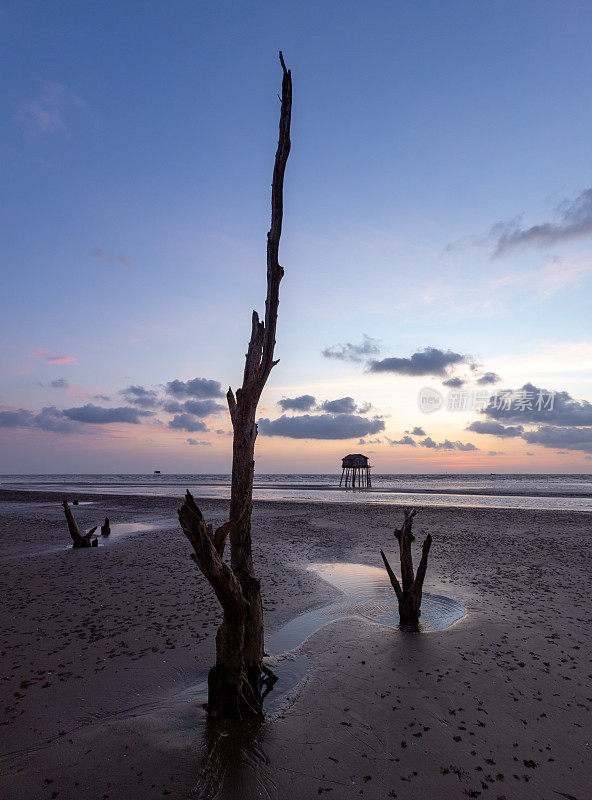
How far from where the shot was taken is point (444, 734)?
19.5 ft

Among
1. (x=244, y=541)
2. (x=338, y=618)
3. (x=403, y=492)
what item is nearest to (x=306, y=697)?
(x=244, y=541)

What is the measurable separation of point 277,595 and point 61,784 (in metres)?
8.27

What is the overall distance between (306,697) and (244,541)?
9.11 feet

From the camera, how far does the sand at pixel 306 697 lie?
5.11 metres

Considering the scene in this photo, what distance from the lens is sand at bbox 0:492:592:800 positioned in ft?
16.8

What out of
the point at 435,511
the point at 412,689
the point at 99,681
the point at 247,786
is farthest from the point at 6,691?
the point at 435,511

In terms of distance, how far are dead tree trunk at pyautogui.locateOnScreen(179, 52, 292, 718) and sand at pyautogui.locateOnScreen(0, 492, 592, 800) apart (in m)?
0.55

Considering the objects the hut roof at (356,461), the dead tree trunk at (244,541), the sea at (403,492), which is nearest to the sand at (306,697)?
the dead tree trunk at (244,541)

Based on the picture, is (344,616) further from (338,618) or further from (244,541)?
(244,541)

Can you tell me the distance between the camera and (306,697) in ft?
22.6

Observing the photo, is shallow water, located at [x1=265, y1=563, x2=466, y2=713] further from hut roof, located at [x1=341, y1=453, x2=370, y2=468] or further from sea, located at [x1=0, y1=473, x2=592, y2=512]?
hut roof, located at [x1=341, y1=453, x2=370, y2=468]

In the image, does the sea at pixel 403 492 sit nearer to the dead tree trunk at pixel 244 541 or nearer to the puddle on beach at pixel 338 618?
the puddle on beach at pixel 338 618

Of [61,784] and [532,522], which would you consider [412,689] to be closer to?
[61,784]

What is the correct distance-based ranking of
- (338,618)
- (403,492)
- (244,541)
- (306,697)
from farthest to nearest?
(403,492)
(338,618)
(306,697)
(244,541)
